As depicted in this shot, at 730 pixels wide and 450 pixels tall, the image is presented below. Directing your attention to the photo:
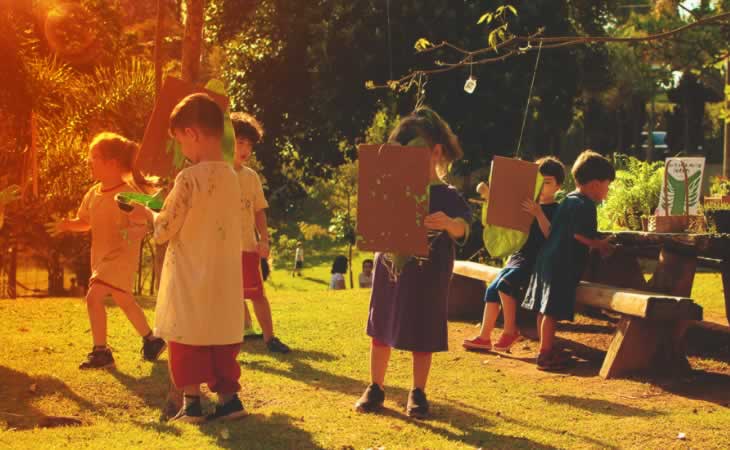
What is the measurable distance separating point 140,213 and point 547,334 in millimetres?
3418

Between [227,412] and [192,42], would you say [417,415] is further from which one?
[192,42]

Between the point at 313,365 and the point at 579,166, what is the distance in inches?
98.4

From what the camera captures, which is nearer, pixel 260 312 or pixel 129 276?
pixel 129 276

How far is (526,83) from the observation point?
15.6m

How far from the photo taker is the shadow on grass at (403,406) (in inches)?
195

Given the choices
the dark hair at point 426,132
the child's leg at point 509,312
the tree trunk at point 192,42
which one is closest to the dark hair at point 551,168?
the child's leg at point 509,312

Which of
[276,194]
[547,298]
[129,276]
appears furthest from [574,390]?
[276,194]

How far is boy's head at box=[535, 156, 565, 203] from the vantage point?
7.69m

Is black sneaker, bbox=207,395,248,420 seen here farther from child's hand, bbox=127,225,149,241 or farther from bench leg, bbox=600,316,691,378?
bench leg, bbox=600,316,691,378

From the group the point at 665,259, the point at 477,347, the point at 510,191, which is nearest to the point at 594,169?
the point at 510,191

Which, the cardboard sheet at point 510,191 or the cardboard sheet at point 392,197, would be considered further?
the cardboard sheet at point 510,191

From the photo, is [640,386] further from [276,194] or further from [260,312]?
[276,194]

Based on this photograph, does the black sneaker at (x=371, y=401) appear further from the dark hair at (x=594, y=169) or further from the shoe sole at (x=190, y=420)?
the dark hair at (x=594, y=169)

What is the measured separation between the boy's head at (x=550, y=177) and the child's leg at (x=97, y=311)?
3.54 m
